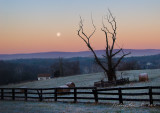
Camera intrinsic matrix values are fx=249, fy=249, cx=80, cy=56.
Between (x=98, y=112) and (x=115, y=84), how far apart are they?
2618 cm

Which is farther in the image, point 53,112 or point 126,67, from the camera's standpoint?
point 126,67

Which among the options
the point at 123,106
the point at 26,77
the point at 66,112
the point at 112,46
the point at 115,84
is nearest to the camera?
the point at 66,112

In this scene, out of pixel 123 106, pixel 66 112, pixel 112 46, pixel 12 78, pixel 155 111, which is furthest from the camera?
pixel 12 78

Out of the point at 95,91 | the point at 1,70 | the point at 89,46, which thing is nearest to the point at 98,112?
the point at 95,91

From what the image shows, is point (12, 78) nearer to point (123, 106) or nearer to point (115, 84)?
point (115, 84)

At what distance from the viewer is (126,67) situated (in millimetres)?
109250

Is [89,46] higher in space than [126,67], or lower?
higher

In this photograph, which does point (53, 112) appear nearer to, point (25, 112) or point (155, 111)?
point (25, 112)

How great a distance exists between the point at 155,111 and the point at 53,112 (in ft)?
19.5

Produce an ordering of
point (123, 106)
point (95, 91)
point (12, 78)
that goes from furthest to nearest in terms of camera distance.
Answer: point (12, 78), point (95, 91), point (123, 106)

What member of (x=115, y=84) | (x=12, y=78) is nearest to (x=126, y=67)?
(x=12, y=78)

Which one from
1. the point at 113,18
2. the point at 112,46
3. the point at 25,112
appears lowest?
the point at 25,112

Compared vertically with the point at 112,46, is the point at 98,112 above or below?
below

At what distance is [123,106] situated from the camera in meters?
15.9
